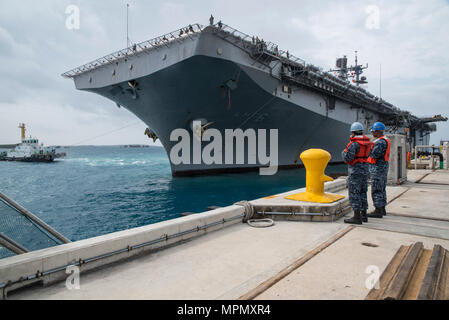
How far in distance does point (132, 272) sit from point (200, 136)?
1520 centimetres

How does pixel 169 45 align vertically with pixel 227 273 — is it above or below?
above

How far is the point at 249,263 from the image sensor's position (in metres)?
2.88

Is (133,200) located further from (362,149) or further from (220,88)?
(362,149)

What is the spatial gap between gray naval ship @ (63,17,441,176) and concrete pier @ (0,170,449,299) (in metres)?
11.3

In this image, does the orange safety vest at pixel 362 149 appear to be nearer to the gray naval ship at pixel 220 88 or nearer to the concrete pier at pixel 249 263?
the concrete pier at pixel 249 263

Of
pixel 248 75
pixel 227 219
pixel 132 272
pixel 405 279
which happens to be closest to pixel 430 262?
pixel 405 279

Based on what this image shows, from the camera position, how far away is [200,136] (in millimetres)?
17656

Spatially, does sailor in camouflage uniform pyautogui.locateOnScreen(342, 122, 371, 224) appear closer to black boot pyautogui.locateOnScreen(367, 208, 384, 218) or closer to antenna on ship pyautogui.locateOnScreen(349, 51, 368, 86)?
black boot pyautogui.locateOnScreen(367, 208, 384, 218)

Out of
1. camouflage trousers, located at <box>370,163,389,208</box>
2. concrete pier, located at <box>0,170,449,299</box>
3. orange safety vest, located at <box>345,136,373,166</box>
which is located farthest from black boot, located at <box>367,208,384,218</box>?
orange safety vest, located at <box>345,136,373,166</box>

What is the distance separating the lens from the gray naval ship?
46.3ft

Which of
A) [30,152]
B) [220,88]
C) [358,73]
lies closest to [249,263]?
[220,88]

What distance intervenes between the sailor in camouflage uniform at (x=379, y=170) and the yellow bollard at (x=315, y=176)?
0.64 metres
